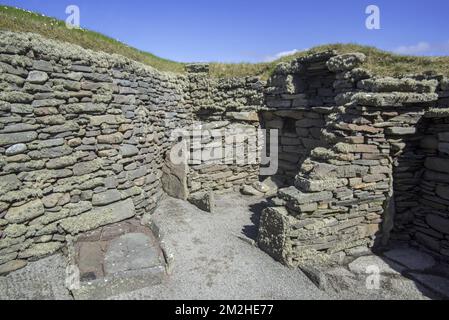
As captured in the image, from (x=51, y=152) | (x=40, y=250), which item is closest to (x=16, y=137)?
(x=51, y=152)

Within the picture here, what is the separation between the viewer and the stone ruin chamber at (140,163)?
5609 mm

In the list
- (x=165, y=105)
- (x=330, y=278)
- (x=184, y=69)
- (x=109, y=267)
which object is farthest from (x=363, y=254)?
(x=184, y=69)

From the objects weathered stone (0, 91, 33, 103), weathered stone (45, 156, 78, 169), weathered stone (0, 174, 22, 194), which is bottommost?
weathered stone (0, 174, 22, 194)

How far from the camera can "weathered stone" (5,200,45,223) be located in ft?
17.9

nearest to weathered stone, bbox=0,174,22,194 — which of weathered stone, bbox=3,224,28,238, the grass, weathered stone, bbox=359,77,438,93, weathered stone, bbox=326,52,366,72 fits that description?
weathered stone, bbox=3,224,28,238

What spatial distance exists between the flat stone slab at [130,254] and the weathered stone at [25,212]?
1.46 m

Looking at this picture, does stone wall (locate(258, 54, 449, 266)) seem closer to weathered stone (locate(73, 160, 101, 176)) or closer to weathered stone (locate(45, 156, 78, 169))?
weathered stone (locate(73, 160, 101, 176))

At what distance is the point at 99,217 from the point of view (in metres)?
6.52

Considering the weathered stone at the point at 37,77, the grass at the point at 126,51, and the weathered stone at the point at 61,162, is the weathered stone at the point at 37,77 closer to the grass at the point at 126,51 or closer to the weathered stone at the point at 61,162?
the grass at the point at 126,51

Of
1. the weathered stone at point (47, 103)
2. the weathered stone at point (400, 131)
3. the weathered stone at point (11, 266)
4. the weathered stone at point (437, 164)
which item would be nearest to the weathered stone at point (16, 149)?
the weathered stone at point (47, 103)

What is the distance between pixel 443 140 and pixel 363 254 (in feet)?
8.95

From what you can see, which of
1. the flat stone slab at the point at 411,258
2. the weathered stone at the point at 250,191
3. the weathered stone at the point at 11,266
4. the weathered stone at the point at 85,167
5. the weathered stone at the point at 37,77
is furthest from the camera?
the weathered stone at the point at 250,191

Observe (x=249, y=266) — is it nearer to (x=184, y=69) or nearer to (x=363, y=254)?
(x=363, y=254)

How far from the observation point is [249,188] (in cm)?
970
